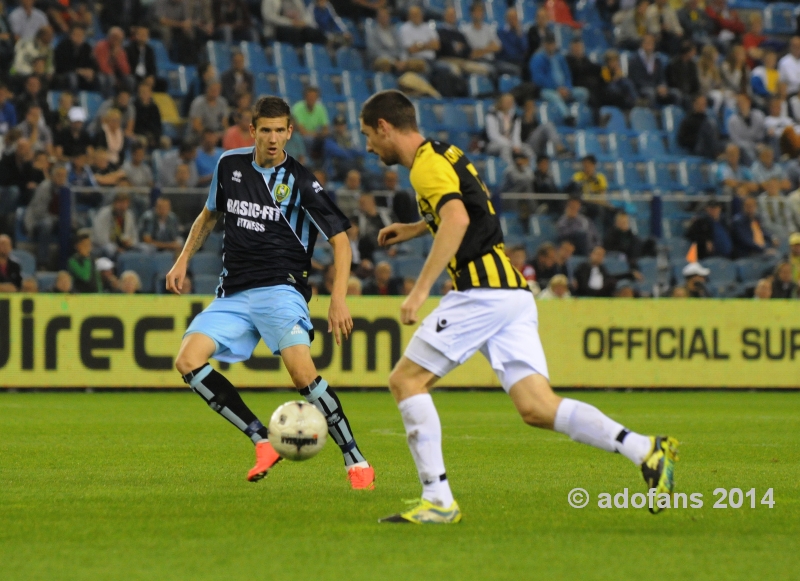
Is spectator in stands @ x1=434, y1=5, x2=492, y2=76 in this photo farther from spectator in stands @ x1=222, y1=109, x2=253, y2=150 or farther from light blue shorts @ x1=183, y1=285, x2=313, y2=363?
light blue shorts @ x1=183, y1=285, x2=313, y2=363

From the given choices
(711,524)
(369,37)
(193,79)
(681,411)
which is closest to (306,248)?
(711,524)

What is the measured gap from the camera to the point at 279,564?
499 centimetres

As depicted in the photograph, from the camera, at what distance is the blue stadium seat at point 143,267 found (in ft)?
54.7

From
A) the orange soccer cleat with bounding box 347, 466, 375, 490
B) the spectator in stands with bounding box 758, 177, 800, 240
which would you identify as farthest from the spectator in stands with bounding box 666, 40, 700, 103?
the orange soccer cleat with bounding box 347, 466, 375, 490

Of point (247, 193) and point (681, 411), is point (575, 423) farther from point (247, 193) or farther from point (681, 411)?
point (681, 411)

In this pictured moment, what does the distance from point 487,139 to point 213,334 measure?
45.3 feet

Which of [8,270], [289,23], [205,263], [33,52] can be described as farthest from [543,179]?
[8,270]

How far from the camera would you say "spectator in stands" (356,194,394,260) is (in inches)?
679

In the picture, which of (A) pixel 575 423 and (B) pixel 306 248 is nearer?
(A) pixel 575 423

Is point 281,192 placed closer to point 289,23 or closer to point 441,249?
point 441,249

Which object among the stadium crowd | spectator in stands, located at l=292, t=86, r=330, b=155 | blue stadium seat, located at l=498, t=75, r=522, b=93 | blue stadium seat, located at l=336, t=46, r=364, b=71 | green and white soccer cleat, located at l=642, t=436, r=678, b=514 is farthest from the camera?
blue stadium seat, located at l=498, t=75, r=522, b=93

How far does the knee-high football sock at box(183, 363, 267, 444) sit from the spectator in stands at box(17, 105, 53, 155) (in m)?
10.8

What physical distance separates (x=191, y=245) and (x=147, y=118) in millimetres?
11065

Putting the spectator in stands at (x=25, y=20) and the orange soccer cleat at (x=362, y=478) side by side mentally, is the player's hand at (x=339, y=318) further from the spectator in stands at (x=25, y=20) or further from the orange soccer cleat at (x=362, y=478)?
the spectator in stands at (x=25, y=20)
